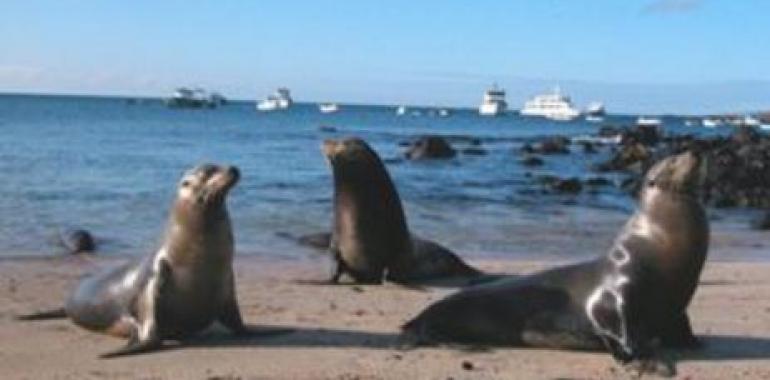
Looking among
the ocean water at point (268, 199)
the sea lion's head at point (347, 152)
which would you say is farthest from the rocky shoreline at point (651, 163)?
the sea lion's head at point (347, 152)

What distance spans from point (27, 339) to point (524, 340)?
340 centimetres

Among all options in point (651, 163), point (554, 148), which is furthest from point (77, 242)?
point (554, 148)

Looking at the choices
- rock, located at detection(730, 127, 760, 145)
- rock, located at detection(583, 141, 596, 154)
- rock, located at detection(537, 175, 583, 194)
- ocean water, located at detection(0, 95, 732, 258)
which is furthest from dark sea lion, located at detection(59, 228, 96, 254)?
rock, located at detection(583, 141, 596, 154)

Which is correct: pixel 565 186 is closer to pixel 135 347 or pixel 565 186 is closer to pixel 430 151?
pixel 430 151

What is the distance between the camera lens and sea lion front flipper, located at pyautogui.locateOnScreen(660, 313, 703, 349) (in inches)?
355

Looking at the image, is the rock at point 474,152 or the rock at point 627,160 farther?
the rock at point 474,152

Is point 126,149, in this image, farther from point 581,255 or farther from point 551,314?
point 551,314

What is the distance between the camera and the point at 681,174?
29.7 feet

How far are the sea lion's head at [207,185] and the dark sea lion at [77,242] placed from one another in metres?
6.76

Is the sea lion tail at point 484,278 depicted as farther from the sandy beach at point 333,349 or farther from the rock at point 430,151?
the rock at point 430,151

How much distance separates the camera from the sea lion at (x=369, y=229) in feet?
44.0

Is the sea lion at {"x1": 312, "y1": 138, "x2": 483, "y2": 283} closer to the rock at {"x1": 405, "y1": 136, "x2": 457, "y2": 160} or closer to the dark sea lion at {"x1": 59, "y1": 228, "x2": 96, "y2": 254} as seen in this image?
the dark sea lion at {"x1": 59, "y1": 228, "x2": 96, "y2": 254}

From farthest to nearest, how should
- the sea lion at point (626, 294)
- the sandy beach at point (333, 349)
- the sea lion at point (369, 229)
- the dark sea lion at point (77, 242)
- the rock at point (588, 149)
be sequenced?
the rock at point (588, 149) → the dark sea lion at point (77, 242) → the sea lion at point (369, 229) → the sea lion at point (626, 294) → the sandy beach at point (333, 349)

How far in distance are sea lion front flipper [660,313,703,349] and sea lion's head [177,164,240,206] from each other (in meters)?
3.04
